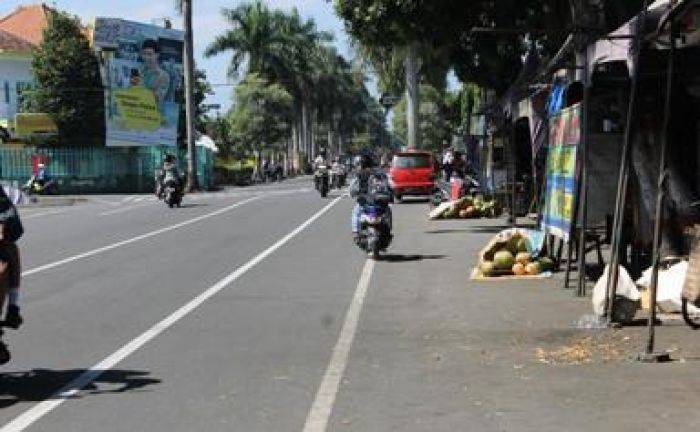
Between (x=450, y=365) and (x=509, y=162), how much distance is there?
1779 centimetres

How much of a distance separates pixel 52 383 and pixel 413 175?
96.2 feet

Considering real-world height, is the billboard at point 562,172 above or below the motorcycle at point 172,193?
above

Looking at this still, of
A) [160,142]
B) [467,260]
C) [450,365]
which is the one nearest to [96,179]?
[160,142]

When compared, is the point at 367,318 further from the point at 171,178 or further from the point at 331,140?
the point at 331,140

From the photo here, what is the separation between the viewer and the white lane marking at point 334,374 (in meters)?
6.85

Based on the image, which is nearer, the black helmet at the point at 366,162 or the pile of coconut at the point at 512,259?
the pile of coconut at the point at 512,259

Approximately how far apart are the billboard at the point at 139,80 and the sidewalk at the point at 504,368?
48.5 meters

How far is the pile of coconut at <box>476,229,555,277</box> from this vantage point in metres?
14.5

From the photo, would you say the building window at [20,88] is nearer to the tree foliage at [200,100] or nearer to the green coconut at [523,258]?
the tree foliage at [200,100]

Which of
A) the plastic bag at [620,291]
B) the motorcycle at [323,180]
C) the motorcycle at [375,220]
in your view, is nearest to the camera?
the plastic bag at [620,291]

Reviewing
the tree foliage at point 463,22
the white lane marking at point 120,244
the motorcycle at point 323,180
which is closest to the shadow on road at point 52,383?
the white lane marking at point 120,244

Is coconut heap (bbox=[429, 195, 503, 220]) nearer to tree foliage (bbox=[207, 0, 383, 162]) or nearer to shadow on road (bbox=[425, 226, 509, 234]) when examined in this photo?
shadow on road (bbox=[425, 226, 509, 234])

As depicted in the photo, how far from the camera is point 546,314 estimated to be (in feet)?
36.4

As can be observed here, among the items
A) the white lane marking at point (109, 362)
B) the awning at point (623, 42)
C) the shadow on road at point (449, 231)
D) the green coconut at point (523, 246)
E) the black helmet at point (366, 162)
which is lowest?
the shadow on road at point (449, 231)
